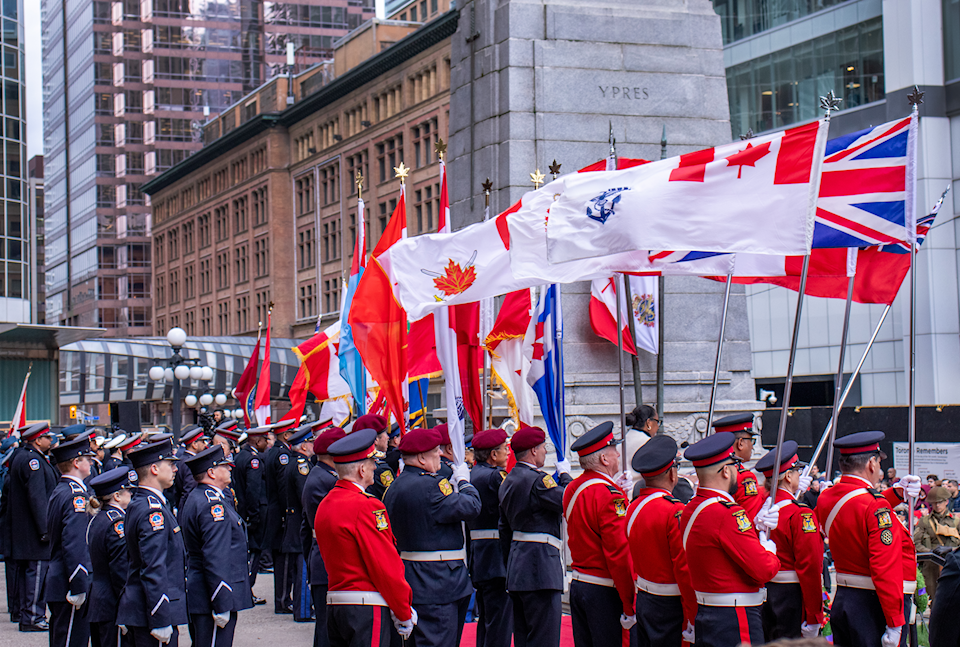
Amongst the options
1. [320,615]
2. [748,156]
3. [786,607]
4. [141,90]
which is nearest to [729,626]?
[786,607]

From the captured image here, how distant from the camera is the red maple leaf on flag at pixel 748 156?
773 cm

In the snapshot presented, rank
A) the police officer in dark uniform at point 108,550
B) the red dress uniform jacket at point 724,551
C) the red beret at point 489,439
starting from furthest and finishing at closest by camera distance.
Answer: the red beret at point 489,439 < the police officer in dark uniform at point 108,550 < the red dress uniform jacket at point 724,551

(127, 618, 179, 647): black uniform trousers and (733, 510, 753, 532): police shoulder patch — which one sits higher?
(733, 510, 753, 532): police shoulder patch

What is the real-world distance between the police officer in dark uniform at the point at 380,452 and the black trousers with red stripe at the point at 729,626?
294 cm

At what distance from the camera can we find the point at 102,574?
8.62m

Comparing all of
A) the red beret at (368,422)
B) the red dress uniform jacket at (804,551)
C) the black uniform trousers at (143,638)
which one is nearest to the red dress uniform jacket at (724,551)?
the red dress uniform jacket at (804,551)

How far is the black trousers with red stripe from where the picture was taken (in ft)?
22.2

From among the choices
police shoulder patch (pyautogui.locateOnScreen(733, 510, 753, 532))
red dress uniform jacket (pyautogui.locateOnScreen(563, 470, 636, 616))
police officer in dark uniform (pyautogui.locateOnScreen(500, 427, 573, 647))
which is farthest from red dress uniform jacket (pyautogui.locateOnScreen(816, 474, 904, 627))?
police officer in dark uniform (pyautogui.locateOnScreen(500, 427, 573, 647))

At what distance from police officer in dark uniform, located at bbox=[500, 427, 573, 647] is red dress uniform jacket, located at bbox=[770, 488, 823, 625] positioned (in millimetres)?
1604

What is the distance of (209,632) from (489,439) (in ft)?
8.82

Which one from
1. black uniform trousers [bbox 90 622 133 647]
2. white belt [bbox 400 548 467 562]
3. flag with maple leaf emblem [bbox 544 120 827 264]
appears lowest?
black uniform trousers [bbox 90 622 133 647]

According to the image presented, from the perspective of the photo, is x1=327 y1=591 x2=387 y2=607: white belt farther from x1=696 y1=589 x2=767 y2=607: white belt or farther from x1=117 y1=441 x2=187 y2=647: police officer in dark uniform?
x1=696 y1=589 x2=767 y2=607: white belt

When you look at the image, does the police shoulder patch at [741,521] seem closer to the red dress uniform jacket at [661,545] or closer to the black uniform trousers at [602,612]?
the red dress uniform jacket at [661,545]

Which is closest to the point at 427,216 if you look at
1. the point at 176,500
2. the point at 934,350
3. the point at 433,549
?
the point at 934,350
